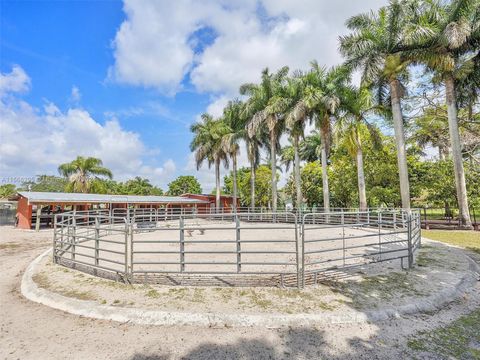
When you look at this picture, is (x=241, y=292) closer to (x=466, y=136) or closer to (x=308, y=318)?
(x=308, y=318)

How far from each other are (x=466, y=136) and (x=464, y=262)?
20041 mm

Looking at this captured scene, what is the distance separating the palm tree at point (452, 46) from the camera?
48.1 feet

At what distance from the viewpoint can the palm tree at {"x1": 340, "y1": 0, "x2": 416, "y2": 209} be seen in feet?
52.5

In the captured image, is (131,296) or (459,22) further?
(459,22)

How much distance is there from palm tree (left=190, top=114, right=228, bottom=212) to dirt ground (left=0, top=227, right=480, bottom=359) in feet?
81.3

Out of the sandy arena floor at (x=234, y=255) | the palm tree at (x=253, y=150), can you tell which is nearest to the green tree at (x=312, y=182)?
the palm tree at (x=253, y=150)

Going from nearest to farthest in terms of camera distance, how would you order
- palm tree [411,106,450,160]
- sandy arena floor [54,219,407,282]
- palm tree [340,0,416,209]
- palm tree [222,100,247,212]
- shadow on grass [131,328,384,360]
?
shadow on grass [131,328,384,360] < sandy arena floor [54,219,407,282] < palm tree [340,0,416,209] < palm tree [411,106,450,160] < palm tree [222,100,247,212]

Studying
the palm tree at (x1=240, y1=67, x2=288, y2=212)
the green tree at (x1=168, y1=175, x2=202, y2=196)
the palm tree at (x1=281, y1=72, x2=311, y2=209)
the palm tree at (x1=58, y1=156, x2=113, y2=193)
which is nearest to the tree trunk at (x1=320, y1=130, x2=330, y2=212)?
the palm tree at (x1=281, y1=72, x2=311, y2=209)

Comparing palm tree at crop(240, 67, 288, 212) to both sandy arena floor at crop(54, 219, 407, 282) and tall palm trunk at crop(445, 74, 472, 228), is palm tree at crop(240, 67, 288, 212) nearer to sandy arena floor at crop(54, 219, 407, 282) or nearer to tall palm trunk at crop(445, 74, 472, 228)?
tall palm trunk at crop(445, 74, 472, 228)

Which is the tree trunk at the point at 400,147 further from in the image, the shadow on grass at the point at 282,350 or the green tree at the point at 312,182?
the shadow on grass at the point at 282,350

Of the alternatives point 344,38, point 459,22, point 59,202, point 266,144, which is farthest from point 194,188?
point 459,22

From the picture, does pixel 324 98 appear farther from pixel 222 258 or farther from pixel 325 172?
pixel 222 258

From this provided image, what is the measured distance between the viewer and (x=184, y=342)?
3.50 metres

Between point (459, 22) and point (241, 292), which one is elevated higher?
point (459, 22)
